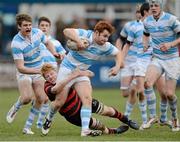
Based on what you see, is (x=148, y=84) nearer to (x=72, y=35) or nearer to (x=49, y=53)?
(x=49, y=53)

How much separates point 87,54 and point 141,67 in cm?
346

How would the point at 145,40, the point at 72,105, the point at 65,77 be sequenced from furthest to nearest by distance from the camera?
the point at 145,40 < the point at 72,105 < the point at 65,77

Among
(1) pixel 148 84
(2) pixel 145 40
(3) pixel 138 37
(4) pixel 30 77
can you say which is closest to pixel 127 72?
(3) pixel 138 37

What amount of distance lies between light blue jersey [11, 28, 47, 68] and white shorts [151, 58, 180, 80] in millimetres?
2242

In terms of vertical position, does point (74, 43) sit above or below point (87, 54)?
above

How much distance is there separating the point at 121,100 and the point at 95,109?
10.4 m

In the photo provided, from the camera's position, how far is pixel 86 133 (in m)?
15.1

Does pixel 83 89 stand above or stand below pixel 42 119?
above

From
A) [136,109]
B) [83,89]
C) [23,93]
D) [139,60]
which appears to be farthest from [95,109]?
[136,109]

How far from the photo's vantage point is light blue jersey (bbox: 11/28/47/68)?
16281 millimetres

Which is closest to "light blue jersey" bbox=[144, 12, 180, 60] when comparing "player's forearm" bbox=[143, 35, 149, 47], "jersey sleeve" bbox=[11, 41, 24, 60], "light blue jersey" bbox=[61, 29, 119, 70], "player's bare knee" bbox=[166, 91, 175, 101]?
"player's forearm" bbox=[143, 35, 149, 47]

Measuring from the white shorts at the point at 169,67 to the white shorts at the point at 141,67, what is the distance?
1501 millimetres

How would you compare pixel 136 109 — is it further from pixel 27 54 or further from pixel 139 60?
pixel 27 54

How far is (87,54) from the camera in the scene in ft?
50.5
